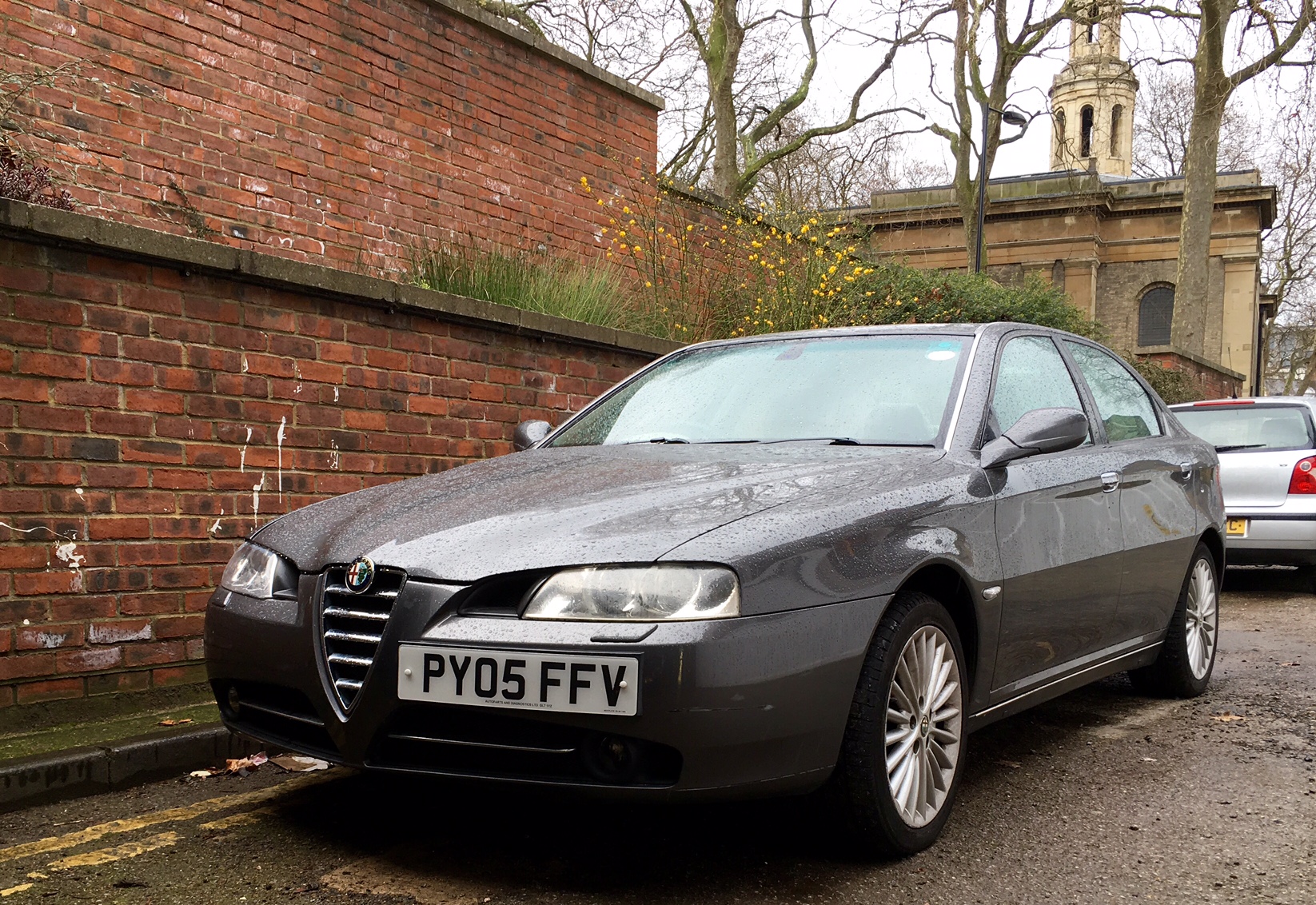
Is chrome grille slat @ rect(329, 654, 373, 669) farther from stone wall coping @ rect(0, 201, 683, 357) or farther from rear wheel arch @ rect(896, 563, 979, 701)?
stone wall coping @ rect(0, 201, 683, 357)

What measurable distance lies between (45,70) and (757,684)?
5.76 metres

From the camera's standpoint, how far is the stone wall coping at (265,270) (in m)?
4.42

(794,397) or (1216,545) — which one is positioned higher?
(794,397)

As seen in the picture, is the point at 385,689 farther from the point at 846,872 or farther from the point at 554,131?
the point at 554,131

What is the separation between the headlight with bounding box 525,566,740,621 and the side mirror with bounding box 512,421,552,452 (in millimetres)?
1867

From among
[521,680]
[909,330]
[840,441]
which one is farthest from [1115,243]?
[521,680]

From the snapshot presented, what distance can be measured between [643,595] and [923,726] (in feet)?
3.58

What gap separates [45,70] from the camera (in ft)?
21.7

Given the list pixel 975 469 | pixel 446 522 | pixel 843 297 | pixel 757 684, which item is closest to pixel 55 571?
pixel 446 522

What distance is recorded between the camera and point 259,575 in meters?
3.53

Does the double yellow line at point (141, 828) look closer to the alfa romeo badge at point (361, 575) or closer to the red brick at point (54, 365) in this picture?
the alfa romeo badge at point (361, 575)

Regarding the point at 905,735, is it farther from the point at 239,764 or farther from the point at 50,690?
the point at 50,690

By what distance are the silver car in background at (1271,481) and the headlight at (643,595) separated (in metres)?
7.83

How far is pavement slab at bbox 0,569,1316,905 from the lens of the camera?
3100 mm
